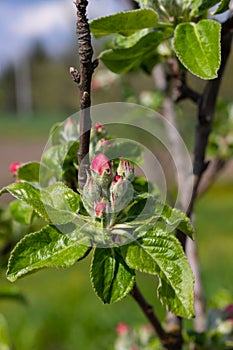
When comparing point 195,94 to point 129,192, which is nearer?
point 129,192

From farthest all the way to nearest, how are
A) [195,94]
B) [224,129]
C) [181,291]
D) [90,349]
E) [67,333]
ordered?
[67,333]
[90,349]
[224,129]
[195,94]
[181,291]

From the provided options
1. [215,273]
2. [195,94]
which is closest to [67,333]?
[215,273]

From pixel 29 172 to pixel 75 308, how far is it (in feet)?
10.5

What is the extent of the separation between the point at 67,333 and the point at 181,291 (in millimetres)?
2873

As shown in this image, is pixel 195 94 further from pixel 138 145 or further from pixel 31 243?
pixel 31 243

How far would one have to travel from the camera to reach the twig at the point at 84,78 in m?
0.62

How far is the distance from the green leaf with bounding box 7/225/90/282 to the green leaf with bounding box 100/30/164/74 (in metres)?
0.33

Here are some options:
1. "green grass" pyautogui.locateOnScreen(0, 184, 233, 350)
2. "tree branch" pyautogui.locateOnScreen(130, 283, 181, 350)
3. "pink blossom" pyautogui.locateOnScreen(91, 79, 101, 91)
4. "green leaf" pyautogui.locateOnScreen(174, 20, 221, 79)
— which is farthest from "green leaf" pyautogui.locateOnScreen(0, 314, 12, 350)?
"pink blossom" pyautogui.locateOnScreen(91, 79, 101, 91)

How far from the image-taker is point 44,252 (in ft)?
2.29

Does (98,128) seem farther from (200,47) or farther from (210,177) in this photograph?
(210,177)

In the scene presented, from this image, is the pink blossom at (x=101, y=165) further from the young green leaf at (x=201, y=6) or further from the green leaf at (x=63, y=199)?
the young green leaf at (x=201, y=6)

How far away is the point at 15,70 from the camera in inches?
1017

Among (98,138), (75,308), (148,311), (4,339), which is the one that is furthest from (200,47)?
(75,308)

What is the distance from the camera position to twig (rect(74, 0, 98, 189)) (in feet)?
2.04
